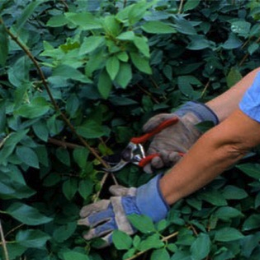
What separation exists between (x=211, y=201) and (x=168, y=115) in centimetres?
37

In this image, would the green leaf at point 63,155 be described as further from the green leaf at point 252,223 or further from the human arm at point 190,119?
the green leaf at point 252,223

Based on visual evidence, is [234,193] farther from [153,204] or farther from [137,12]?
[137,12]

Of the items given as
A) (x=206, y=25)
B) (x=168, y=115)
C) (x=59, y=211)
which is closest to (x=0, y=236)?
(x=59, y=211)

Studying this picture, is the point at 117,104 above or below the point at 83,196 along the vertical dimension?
above

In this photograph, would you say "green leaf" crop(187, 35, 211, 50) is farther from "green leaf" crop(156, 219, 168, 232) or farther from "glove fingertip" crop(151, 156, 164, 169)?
"green leaf" crop(156, 219, 168, 232)

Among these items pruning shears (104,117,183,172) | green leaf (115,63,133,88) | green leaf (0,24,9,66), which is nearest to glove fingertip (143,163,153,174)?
pruning shears (104,117,183,172)

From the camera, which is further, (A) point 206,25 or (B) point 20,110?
(A) point 206,25

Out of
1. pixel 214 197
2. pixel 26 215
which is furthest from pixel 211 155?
pixel 26 215

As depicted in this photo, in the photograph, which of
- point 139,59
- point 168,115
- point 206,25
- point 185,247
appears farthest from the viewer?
point 206,25

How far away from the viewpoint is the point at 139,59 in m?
1.73

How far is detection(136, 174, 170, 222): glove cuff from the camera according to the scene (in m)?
1.94

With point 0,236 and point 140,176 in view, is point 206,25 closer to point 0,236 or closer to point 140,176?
point 140,176

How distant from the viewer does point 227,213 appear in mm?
1889

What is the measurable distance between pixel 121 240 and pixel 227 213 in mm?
282
